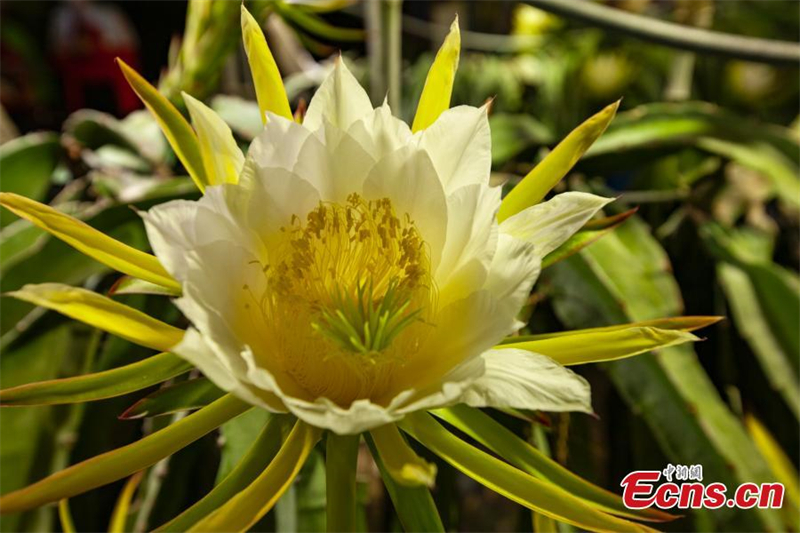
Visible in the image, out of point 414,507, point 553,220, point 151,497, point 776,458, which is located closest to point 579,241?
point 553,220

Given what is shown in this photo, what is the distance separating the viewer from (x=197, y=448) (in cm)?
49

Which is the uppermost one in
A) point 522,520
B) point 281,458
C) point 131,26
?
point 131,26

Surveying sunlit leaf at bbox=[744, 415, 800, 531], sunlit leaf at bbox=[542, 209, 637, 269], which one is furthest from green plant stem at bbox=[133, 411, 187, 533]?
sunlit leaf at bbox=[744, 415, 800, 531]

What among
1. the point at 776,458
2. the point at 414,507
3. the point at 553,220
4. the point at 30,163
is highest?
the point at 30,163

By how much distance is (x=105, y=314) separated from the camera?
250 millimetres

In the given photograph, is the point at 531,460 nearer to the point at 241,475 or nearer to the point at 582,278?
the point at 241,475

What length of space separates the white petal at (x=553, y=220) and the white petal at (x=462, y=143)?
0.02 metres

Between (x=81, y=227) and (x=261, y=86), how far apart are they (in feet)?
0.32

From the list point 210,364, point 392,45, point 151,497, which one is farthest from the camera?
point 392,45

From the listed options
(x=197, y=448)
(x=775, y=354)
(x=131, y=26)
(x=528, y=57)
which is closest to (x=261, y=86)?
(x=197, y=448)

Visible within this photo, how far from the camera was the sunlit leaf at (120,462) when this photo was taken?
22 centimetres

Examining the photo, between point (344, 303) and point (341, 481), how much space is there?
0.25 ft

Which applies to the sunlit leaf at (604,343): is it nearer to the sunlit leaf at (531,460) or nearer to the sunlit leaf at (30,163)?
the sunlit leaf at (531,460)

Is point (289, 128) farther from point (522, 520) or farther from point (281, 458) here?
point (522, 520)
